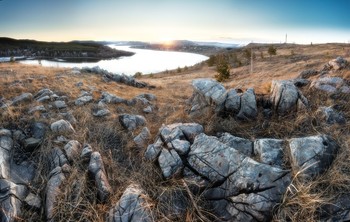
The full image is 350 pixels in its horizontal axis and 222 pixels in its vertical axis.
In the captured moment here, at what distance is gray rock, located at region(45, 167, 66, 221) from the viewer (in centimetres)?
523

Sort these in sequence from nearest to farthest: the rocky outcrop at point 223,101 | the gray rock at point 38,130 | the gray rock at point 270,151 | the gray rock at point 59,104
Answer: the gray rock at point 270,151 → the gray rock at point 38,130 → the rocky outcrop at point 223,101 → the gray rock at point 59,104

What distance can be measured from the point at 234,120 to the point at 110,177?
11.8 ft

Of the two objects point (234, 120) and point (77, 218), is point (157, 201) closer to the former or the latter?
point (77, 218)

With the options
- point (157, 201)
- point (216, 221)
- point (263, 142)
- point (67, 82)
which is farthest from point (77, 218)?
point (67, 82)

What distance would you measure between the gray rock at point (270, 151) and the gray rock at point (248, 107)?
1.45m

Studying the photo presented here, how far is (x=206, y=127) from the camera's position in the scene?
277 inches

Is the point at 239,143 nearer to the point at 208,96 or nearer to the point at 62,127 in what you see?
the point at 208,96

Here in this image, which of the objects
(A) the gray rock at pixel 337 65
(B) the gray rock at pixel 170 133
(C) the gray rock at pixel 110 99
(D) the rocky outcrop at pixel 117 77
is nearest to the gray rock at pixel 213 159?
(B) the gray rock at pixel 170 133

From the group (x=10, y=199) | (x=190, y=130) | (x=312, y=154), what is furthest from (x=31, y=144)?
(x=312, y=154)

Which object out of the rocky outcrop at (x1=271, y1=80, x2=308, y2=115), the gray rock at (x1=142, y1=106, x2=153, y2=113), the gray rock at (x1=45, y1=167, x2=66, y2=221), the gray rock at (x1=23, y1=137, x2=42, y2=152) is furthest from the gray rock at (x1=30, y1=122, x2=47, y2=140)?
the rocky outcrop at (x1=271, y1=80, x2=308, y2=115)

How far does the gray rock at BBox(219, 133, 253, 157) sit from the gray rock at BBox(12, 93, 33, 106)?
266 inches

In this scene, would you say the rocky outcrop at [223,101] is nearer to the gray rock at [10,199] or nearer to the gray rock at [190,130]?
the gray rock at [190,130]

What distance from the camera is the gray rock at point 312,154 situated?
5.16m

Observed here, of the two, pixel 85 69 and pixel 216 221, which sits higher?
pixel 85 69
